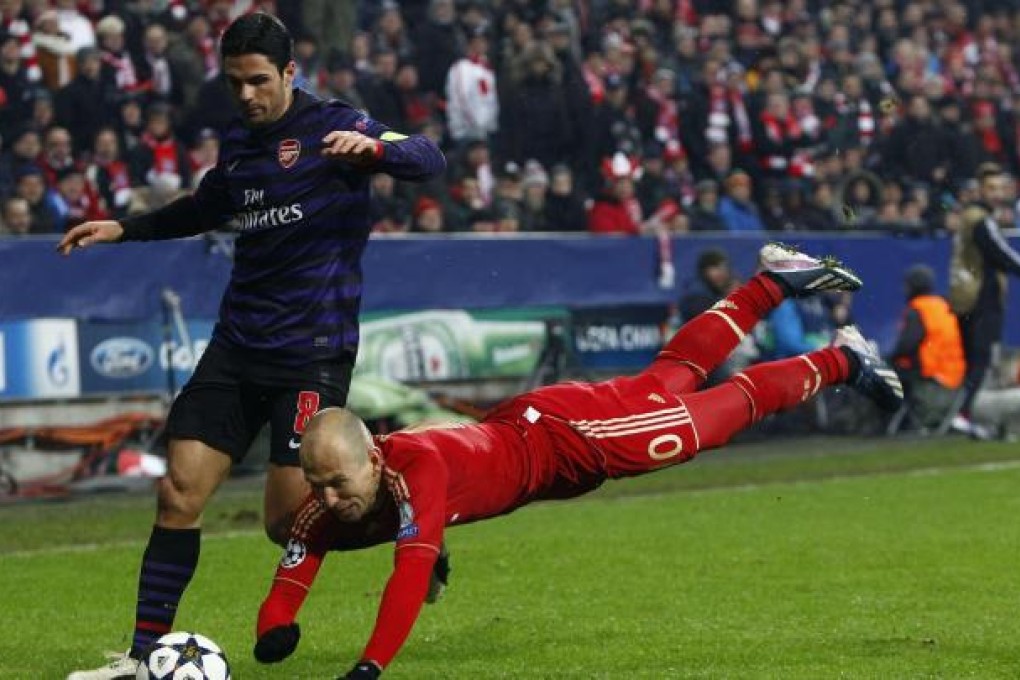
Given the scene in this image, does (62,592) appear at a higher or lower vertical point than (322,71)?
lower

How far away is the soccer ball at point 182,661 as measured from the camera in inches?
285

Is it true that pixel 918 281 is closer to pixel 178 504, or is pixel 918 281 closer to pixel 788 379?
pixel 788 379

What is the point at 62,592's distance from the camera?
11.0 metres

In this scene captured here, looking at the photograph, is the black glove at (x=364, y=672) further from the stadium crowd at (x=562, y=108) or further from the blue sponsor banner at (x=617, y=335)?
the blue sponsor banner at (x=617, y=335)

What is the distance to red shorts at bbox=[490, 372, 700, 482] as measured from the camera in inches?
330

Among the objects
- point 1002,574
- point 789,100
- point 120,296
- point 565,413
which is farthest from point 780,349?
point 565,413

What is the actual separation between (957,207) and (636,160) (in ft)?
12.1

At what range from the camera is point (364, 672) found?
6.45 metres

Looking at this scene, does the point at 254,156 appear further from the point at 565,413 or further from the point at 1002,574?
the point at 1002,574

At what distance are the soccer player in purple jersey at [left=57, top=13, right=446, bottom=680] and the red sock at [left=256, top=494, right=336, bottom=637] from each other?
0.49 meters

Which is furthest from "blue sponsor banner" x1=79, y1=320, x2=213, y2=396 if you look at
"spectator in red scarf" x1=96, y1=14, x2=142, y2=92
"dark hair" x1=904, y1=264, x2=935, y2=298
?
"dark hair" x1=904, y1=264, x2=935, y2=298

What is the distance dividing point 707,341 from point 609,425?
887mm

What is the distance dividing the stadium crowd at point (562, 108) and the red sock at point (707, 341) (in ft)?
26.5

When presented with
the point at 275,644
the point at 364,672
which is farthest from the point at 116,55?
the point at 364,672
